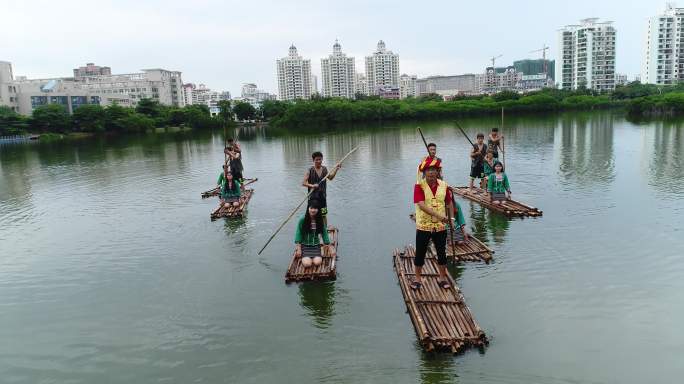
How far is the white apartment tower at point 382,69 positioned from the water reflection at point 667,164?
160 m

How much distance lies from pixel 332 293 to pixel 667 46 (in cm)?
13712

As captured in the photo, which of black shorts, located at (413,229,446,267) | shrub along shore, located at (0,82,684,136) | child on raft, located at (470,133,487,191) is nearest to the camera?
black shorts, located at (413,229,446,267)

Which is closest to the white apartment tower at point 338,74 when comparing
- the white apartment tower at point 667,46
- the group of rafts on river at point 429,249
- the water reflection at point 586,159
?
the white apartment tower at point 667,46

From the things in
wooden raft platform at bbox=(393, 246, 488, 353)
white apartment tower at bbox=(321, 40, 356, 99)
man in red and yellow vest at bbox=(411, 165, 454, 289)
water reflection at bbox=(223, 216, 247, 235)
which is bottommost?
wooden raft platform at bbox=(393, 246, 488, 353)

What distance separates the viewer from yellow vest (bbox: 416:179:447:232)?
700 centimetres

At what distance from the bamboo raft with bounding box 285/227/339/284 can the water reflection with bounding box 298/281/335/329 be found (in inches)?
4.4

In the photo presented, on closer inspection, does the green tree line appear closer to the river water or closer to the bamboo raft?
the river water

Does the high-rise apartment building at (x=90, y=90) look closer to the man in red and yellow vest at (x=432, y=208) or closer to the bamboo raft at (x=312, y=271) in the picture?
the bamboo raft at (x=312, y=271)

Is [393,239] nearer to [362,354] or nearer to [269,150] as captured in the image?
[362,354]

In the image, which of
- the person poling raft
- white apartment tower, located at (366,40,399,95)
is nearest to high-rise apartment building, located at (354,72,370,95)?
white apartment tower, located at (366,40,399,95)

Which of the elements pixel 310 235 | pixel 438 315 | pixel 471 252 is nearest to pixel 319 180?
pixel 310 235

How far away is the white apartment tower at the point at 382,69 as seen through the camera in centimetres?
18512

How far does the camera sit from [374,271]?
9.15m

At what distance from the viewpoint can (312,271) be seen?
881cm
